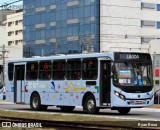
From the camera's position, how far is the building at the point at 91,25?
297 ft

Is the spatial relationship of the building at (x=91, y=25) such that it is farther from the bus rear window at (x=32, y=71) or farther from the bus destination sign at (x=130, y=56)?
the bus destination sign at (x=130, y=56)

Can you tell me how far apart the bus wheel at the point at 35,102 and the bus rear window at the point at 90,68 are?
4818 mm

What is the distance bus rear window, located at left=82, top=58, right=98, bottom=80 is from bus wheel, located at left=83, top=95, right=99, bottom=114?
1.02m

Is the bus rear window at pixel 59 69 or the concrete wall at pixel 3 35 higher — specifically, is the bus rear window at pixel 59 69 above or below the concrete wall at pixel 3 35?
below

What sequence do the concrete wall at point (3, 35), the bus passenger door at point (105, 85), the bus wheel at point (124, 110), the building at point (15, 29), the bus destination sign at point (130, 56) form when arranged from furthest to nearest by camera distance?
the concrete wall at point (3, 35)
the building at point (15, 29)
the bus wheel at point (124, 110)
the bus passenger door at point (105, 85)
the bus destination sign at point (130, 56)

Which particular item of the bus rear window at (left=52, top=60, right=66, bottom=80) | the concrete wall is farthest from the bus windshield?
the concrete wall

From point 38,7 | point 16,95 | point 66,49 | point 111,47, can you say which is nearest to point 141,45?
point 111,47

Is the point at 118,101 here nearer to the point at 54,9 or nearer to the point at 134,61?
the point at 134,61

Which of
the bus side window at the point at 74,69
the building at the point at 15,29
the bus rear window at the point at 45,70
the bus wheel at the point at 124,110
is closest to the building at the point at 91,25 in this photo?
the building at the point at 15,29

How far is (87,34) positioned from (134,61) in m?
64.5

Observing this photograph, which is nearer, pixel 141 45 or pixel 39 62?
pixel 39 62

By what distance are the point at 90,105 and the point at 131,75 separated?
2579 mm

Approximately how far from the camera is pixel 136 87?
83.6 feet

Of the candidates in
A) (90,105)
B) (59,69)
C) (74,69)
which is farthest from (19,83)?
(90,105)
